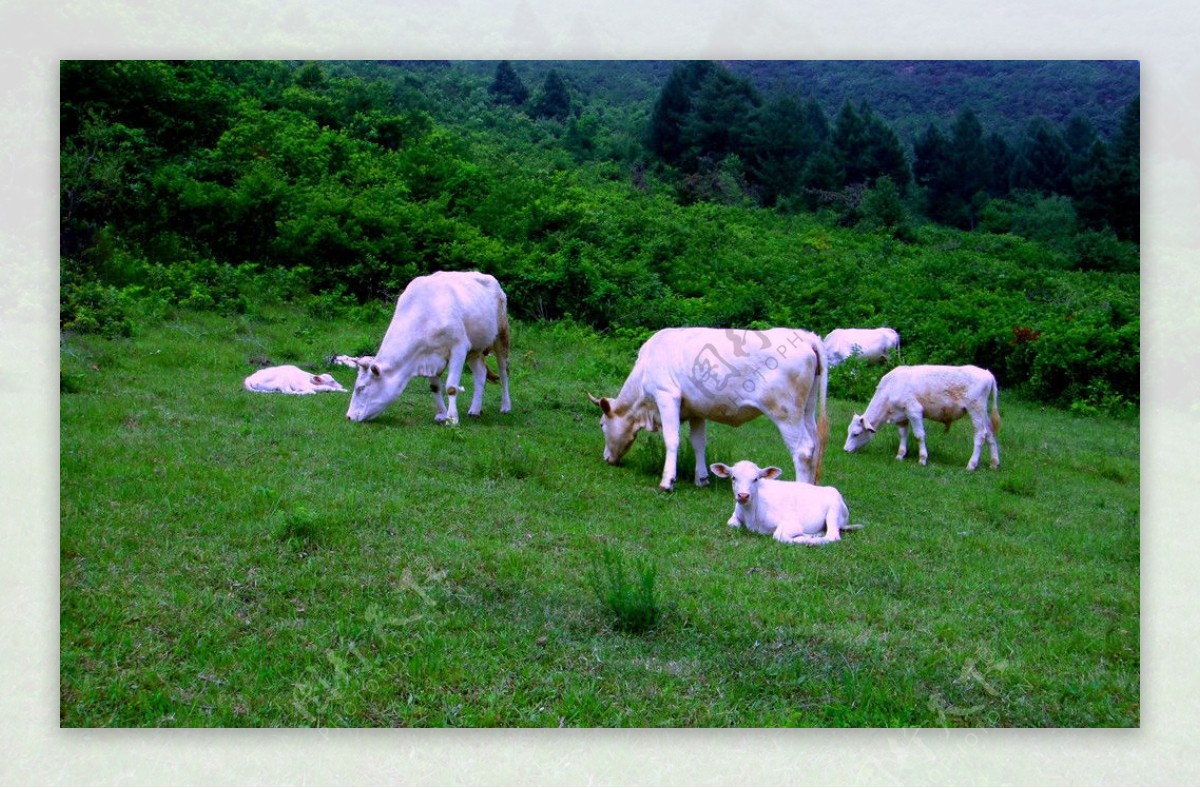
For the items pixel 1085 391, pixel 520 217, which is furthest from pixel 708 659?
pixel 520 217

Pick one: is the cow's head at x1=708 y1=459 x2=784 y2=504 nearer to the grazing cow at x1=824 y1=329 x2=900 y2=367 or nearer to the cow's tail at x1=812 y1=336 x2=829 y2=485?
the cow's tail at x1=812 y1=336 x2=829 y2=485

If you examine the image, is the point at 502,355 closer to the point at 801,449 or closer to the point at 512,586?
the point at 801,449

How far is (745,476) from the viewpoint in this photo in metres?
7.78

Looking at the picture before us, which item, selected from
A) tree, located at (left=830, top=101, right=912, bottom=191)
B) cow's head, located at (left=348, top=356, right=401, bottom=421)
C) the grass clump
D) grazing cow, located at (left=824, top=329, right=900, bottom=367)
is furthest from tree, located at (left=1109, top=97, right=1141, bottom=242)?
tree, located at (left=830, top=101, right=912, bottom=191)

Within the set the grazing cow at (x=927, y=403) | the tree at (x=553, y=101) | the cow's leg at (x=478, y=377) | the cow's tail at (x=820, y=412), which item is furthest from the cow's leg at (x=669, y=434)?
the tree at (x=553, y=101)

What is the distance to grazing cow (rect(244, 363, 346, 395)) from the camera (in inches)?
412

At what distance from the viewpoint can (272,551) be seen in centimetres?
620

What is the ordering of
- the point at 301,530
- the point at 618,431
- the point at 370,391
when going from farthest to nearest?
the point at 370,391
the point at 618,431
the point at 301,530

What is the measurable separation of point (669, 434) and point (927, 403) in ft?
14.4

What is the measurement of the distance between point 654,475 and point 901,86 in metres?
5.12

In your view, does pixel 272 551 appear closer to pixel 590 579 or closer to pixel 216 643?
pixel 216 643

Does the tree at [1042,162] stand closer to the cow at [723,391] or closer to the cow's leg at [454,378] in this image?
the cow at [723,391]

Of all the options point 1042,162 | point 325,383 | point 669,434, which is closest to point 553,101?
point 325,383

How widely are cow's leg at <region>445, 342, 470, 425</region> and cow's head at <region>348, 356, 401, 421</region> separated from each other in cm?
54
